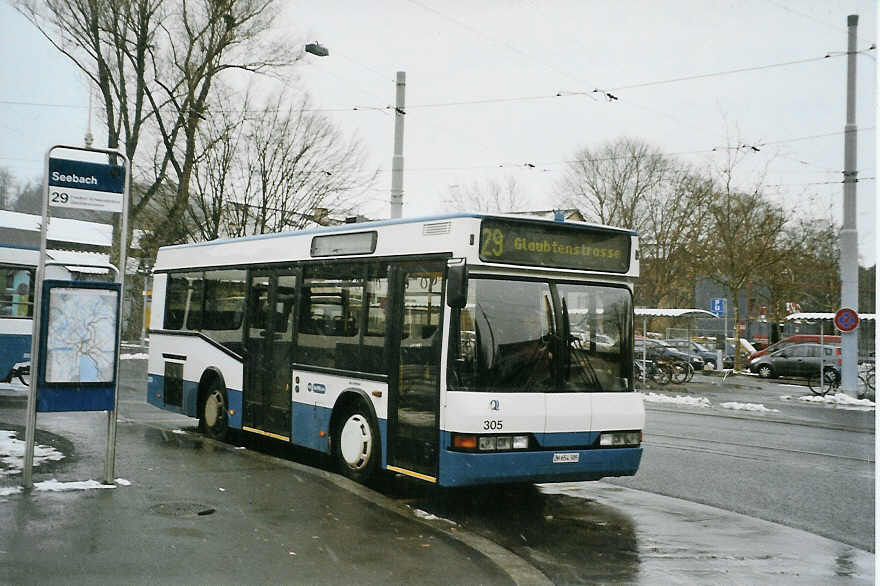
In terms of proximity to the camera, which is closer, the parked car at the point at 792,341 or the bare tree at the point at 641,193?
the parked car at the point at 792,341

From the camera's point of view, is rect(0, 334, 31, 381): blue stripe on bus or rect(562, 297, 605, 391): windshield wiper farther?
rect(0, 334, 31, 381): blue stripe on bus

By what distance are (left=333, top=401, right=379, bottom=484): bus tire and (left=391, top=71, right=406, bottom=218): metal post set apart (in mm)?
9814

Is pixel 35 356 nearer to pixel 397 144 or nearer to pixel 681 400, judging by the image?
pixel 397 144

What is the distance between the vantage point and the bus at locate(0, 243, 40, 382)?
18922 millimetres

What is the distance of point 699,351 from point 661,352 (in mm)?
9486

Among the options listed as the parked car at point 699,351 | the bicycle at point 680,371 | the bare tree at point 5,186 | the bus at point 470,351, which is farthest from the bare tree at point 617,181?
the bus at point 470,351

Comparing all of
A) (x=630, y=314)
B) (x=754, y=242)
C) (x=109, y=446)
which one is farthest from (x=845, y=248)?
(x=109, y=446)

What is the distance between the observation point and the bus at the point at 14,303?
18.9 metres

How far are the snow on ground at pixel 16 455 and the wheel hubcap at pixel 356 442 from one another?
9.61 feet

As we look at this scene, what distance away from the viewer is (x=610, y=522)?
8148mm

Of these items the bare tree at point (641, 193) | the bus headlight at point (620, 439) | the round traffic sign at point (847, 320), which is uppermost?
the bare tree at point (641, 193)

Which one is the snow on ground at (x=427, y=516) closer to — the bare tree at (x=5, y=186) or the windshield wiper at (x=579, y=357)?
the windshield wiper at (x=579, y=357)

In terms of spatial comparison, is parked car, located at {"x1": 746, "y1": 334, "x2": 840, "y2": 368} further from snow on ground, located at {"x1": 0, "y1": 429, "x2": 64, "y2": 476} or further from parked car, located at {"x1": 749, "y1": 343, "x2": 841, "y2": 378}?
snow on ground, located at {"x1": 0, "y1": 429, "x2": 64, "y2": 476}

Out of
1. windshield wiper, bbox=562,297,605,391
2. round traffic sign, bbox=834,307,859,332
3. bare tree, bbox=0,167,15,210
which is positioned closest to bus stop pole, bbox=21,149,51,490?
windshield wiper, bbox=562,297,605,391
